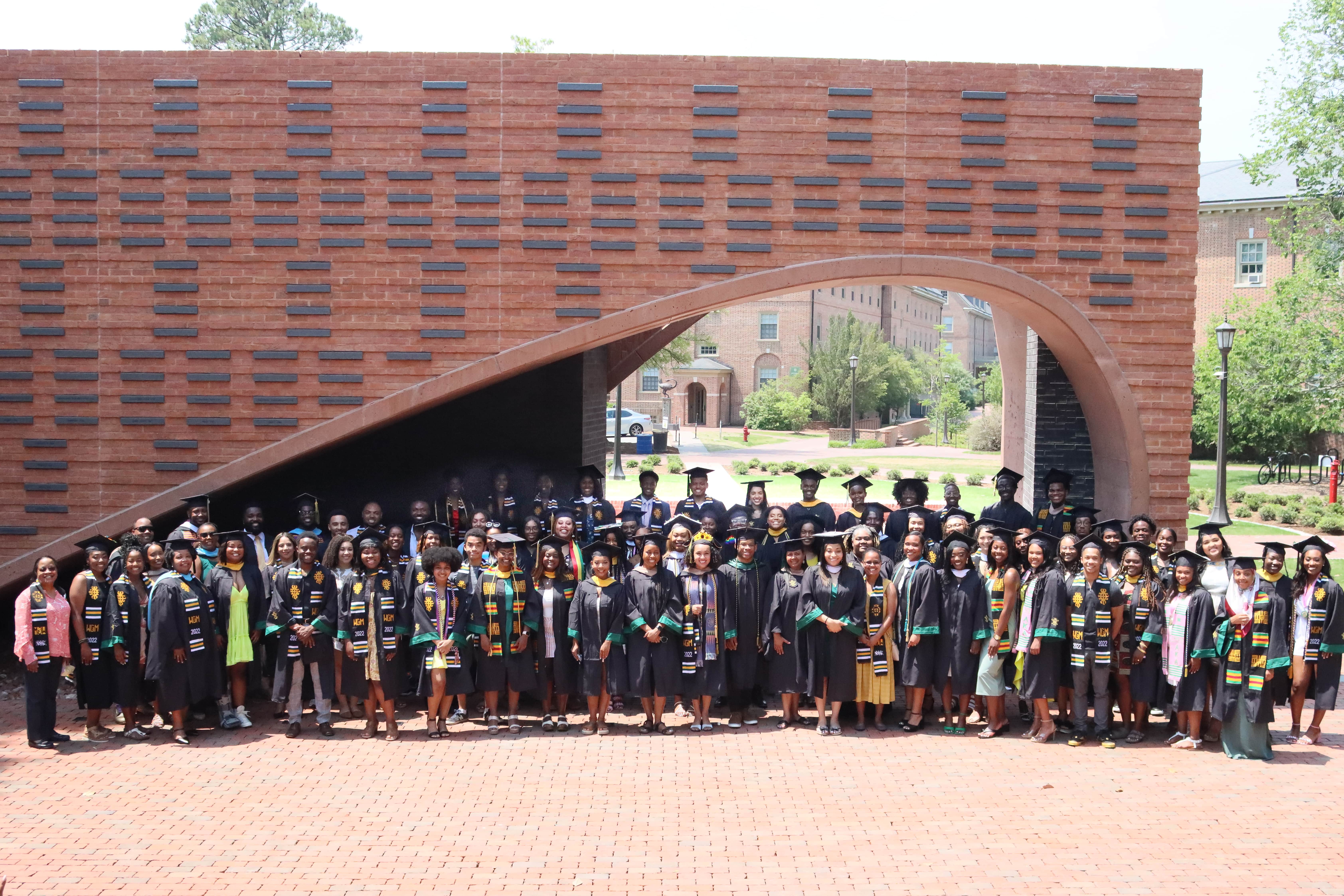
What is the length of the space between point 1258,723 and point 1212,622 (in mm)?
776

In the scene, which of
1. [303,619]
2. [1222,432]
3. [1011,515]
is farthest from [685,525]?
[1222,432]

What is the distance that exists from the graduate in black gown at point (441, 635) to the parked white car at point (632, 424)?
95.8ft

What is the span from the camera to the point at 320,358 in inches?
431

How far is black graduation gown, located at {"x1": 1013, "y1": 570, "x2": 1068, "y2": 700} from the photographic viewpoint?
8.16m

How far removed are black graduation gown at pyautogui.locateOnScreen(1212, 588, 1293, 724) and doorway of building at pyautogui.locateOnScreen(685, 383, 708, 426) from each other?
43092 millimetres

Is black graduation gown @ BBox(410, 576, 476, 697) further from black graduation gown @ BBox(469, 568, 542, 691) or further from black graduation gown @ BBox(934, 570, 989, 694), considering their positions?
black graduation gown @ BBox(934, 570, 989, 694)

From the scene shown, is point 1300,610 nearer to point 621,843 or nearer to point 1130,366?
point 1130,366

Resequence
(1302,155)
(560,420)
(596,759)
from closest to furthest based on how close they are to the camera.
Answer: (596,759) → (560,420) → (1302,155)

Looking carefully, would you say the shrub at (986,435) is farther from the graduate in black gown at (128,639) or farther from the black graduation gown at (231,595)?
the graduate in black gown at (128,639)

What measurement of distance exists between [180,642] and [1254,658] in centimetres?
799

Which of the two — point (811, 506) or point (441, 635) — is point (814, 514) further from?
point (441, 635)

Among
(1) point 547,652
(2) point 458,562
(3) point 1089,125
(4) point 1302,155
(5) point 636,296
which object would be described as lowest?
(1) point 547,652

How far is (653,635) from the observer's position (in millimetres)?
8336

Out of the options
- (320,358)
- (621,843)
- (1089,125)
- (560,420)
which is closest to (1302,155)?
(1089,125)
